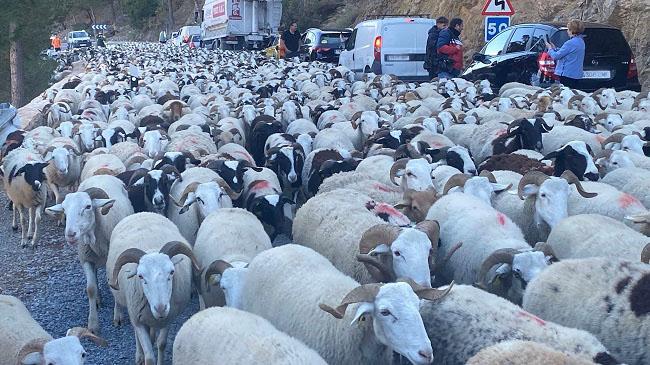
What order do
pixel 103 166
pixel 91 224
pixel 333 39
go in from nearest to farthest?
pixel 91 224
pixel 103 166
pixel 333 39

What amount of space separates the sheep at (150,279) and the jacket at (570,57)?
27.4 ft

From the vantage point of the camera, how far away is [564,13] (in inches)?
865

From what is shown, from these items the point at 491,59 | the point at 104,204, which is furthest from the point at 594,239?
the point at 491,59

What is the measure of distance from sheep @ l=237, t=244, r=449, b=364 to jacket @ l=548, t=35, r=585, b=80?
8469mm

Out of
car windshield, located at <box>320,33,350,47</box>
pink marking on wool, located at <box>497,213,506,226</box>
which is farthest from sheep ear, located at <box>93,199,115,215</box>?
car windshield, located at <box>320,33,350,47</box>

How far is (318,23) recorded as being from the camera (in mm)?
44062

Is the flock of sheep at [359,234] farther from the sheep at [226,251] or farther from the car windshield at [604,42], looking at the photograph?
the car windshield at [604,42]

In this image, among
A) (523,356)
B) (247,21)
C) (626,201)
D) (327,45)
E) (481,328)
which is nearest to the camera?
(523,356)

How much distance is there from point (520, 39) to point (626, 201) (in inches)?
375

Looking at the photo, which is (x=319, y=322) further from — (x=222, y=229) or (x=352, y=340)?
(x=222, y=229)

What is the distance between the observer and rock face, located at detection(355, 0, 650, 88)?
1858 cm

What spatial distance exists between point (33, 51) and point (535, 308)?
73.8 feet

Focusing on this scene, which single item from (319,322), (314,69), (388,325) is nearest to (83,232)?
Answer: (319,322)

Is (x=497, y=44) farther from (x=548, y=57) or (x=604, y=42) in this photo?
(x=604, y=42)
